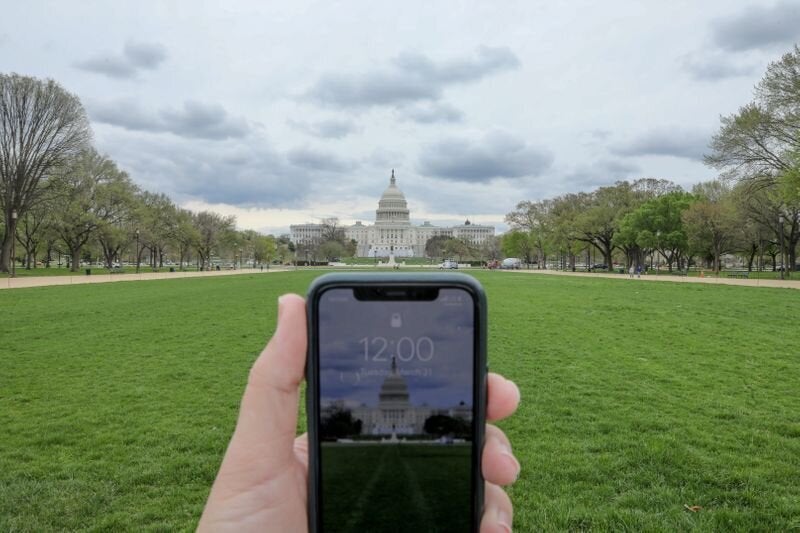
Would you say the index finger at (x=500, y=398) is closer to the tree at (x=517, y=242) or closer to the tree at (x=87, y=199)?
the tree at (x=87, y=199)

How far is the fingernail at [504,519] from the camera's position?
2100 mm

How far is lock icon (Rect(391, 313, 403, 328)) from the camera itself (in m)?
2.11

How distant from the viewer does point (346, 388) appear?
2098 millimetres

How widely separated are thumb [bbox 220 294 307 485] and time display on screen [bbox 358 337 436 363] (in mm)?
261

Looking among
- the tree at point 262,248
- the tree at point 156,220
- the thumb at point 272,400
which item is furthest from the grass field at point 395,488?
the tree at point 262,248

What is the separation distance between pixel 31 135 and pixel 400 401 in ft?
170

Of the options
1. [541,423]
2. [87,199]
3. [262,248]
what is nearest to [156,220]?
[87,199]

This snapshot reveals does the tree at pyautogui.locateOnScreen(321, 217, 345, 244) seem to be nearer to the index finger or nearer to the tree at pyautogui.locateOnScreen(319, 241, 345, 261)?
the tree at pyautogui.locateOnScreen(319, 241, 345, 261)

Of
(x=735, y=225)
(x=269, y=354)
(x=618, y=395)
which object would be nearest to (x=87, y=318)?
(x=618, y=395)

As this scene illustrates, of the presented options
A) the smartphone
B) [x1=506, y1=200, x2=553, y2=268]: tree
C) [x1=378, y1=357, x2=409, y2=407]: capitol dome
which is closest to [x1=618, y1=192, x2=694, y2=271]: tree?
[x1=506, y1=200, x2=553, y2=268]: tree

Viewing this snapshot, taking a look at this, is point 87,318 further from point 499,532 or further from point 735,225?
point 735,225

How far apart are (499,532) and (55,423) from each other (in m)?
7.17

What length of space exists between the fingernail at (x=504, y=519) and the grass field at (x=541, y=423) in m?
2.60

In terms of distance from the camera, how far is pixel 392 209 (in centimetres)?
17012
